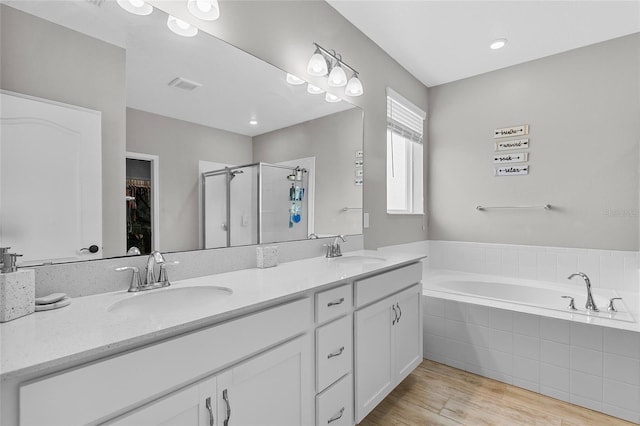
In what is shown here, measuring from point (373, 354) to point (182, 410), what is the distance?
101 cm

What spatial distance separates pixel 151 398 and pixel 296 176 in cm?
133

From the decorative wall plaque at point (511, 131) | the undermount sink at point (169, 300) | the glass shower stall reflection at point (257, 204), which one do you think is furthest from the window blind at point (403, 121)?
the undermount sink at point (169, 300)

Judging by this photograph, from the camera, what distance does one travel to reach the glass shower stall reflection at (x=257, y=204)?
4.70ft

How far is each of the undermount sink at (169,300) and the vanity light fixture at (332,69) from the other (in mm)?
1410

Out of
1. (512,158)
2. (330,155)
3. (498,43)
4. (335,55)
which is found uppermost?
(498,43)

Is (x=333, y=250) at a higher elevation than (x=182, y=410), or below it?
higher

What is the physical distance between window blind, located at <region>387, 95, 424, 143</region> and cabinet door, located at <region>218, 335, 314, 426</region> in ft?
7.22

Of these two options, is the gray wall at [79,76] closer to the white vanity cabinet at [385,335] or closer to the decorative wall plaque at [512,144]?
the white vanity cabinet at [385,335]

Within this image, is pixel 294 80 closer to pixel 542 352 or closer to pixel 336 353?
pixel 336 353

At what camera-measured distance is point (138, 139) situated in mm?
1197

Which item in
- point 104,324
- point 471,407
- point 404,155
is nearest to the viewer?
point 104,324

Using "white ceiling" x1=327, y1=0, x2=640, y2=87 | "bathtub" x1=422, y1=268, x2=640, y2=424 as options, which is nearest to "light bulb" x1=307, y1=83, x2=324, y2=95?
"white ceiling" x1=327, y1=0, x2=640, y2=87

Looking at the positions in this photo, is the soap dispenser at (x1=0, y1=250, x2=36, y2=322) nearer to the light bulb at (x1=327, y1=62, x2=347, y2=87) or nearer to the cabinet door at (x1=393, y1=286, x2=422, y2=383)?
the cabinet door at (x1=393, y1=286, x2=422, y2=383)

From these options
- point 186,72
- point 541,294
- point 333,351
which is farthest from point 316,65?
point 541,294
